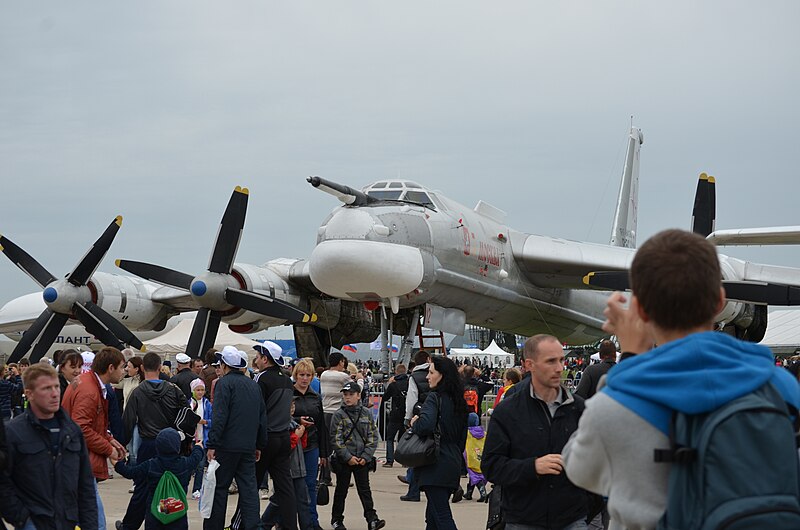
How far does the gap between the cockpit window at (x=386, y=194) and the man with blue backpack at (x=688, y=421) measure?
50.7 feet

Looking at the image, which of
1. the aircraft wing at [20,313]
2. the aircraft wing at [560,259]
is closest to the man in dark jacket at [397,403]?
the aircraft wing at [560,259]

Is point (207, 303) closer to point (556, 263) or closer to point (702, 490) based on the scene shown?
point (556, 263)

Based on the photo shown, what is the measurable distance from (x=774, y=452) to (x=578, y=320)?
2053 cm

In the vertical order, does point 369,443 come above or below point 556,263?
below

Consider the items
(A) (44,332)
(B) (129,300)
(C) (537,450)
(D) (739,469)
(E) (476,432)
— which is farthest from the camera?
(B) (129,300)

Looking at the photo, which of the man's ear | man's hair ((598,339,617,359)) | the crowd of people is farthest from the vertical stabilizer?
the man's ear

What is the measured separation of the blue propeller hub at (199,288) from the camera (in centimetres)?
1859

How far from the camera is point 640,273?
2102mm

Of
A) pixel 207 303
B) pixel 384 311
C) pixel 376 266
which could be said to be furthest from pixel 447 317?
pixel 207 303

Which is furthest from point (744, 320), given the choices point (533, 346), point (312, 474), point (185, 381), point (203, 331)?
point (533, 346)

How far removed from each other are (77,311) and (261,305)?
4029mm

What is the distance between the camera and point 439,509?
661 centimetres

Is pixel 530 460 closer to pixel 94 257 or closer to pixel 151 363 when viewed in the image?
pixel 151 363

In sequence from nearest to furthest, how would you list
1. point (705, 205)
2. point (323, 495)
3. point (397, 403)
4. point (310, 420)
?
point (310, 420)
point (323, 495)
point (397, 403)
point (705, 205)
